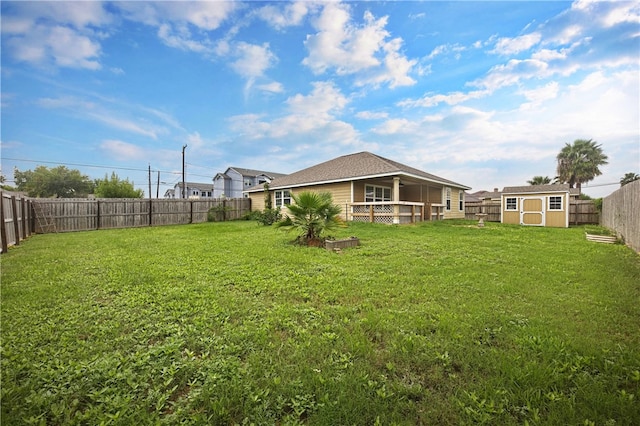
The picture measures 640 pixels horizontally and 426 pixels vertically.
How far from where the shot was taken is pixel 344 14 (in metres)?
9.93

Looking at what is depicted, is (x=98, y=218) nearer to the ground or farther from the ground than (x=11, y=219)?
nearer to the ground

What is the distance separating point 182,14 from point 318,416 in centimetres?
1068

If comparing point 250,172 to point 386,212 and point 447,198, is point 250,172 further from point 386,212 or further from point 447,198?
point 386,212

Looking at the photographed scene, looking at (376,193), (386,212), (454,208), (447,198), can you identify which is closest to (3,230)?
(386,212)

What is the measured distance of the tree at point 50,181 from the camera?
1564 inches

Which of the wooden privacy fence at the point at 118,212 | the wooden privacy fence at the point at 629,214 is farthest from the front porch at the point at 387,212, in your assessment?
the wooden privacy fence at the point at 118,212

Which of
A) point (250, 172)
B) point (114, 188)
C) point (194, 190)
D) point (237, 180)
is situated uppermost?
point (250, 172)

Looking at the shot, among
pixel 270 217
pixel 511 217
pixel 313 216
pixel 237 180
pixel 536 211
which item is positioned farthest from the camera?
pixel 237 180

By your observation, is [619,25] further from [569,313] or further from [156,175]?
[156,175]

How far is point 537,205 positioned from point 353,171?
11836 mm

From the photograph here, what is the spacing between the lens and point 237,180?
40.8 meters

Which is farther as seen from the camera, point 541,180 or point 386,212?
point 541,180

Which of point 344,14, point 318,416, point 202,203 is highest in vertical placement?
point 344,14

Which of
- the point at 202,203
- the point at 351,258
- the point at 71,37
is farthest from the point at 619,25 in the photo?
the point at 202,203
